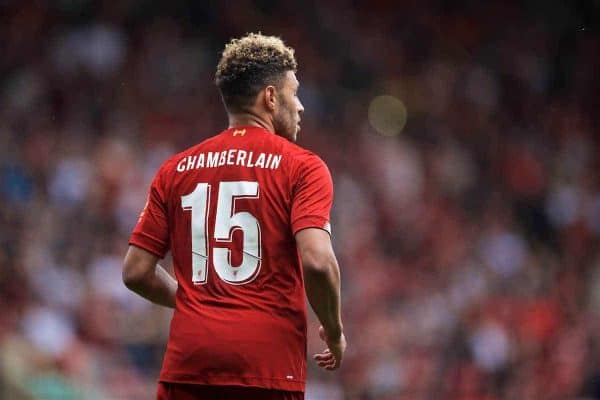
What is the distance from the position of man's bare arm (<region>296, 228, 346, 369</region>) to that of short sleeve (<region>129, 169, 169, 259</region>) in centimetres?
48

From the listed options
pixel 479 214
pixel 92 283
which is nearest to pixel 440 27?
pixel 479 214

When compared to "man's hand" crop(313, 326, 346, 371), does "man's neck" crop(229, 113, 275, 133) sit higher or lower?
higher

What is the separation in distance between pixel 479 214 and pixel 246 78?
23.9 feet

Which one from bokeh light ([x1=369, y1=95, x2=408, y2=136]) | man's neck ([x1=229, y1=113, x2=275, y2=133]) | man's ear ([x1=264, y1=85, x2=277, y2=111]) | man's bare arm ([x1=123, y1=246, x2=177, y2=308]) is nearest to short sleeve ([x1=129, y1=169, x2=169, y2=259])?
man's bare arm ([x1=123, y1=246, x2=177, y2=308])

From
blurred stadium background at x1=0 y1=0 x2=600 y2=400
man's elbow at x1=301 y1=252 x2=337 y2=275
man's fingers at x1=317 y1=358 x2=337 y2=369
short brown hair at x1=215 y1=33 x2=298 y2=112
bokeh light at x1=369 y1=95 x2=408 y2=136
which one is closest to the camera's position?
man's elbow at x1=301 y1=252 x2=337 y2=275

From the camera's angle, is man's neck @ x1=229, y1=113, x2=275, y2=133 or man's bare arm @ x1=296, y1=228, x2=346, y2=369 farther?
man's neck @ x1=229, y1=113, x2=275, y2=133

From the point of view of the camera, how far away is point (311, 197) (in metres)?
3.07

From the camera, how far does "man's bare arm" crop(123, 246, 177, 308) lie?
10.9ft

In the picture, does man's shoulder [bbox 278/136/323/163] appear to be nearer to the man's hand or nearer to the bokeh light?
the man's hand

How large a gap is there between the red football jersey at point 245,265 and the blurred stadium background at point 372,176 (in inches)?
195

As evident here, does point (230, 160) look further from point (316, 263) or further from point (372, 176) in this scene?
point (372, 176)

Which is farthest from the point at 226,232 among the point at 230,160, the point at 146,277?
the point at 146,277

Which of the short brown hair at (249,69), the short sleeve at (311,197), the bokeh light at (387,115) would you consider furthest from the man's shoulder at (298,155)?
the bokeh light at (387,115)

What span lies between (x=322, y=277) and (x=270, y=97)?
25.0 inches
